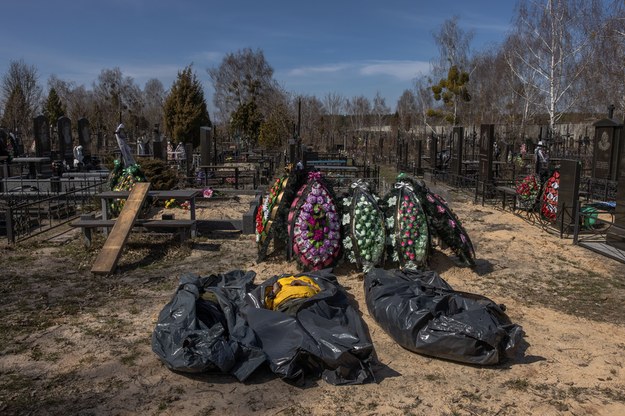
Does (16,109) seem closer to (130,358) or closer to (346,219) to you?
(346,219)

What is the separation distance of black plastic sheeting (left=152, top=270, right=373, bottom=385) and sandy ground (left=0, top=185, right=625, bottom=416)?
6.0 inches

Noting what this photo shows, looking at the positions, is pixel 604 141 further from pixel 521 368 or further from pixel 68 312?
pixel 68 312

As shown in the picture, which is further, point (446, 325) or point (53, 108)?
point (53, 108)

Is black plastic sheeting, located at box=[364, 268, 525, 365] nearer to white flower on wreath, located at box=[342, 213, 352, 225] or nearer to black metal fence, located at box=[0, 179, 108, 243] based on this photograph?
white flower on wreath, located at box=[342, 213, 352, 225]

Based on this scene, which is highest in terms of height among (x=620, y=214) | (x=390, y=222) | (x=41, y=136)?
(x=41, y=136)

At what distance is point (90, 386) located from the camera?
4.35 m

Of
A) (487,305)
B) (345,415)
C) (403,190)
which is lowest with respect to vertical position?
(345,415)

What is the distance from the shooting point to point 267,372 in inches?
180

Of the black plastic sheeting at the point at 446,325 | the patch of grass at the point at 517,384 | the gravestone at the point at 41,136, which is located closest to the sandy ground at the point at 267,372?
the patch of grass at the point at 517,384

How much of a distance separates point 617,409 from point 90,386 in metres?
4.32

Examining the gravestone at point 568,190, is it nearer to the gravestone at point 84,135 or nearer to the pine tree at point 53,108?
the gravestone at point 84,135

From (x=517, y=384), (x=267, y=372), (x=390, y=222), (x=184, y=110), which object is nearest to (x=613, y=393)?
(x=517, y=384)

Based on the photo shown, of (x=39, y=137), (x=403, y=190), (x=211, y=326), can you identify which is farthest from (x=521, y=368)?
(x=39, y=137)

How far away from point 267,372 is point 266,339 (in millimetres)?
297
